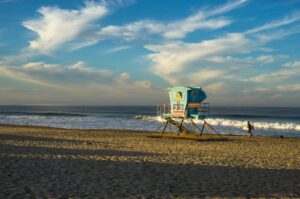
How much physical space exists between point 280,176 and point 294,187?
5.20 ft

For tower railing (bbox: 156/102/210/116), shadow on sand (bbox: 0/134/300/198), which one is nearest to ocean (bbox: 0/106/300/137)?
tower railing (bbox: 156/102/210/116)

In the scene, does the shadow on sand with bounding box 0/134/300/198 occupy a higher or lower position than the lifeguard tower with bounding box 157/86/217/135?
lower

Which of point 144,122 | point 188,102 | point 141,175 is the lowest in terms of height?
point 141,175

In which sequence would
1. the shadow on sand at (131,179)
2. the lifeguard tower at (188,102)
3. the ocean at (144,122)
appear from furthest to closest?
the ocean at (144,122)
the lifeguard tower at (188,102)
the shadow on sand at (131,179)

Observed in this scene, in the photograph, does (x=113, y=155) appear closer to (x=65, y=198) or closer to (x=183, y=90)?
(x=65, y=198)

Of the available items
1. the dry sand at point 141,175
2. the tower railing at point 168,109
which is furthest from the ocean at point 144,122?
the dry sand at point 141,175

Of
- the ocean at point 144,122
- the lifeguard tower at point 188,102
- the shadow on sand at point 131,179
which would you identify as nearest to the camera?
the shadow on sand at point 131,179

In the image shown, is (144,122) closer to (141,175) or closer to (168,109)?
(168,109)

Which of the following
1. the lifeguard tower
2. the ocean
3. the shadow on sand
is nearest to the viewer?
the shadow on sand

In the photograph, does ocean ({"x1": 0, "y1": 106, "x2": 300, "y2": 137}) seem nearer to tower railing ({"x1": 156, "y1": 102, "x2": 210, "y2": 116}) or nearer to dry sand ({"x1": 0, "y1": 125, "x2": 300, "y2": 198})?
tower railing ({"x1": 156, "y1": 102, "x2": 210, "y2": 116})

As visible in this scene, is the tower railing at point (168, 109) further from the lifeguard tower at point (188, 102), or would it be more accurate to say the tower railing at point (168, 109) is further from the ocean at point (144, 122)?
the ocean at point (144, 122)

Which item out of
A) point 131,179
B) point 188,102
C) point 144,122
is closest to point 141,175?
point 131,179

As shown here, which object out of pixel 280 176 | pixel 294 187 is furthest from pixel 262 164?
pixel 294 187

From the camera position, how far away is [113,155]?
55.8ft
